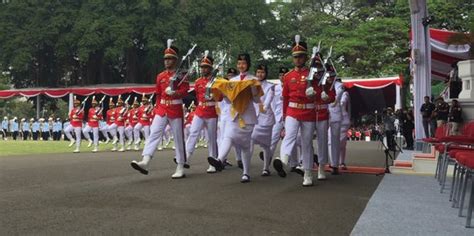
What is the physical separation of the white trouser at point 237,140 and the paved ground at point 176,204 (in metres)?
0.40

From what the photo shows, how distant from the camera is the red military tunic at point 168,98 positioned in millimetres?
8930

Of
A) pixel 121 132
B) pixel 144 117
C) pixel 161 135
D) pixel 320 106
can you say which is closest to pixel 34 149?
pixel 121 132

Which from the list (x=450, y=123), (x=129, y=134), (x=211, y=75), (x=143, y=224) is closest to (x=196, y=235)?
(x=143, y=224)

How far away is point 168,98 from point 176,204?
124 inches

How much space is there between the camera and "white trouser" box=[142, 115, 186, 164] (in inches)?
340

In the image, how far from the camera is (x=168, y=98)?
893 centimetres

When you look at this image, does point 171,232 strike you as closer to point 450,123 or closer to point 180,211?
point 180,211

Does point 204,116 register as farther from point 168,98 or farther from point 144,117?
point 144,117

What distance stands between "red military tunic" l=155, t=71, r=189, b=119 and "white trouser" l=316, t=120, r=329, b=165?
2299mm

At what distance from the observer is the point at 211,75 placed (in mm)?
10531

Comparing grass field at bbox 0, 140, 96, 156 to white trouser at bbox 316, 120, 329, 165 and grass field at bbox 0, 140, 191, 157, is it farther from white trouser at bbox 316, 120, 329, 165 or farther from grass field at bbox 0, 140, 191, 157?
white trouser at bbox 316, 120, 329, 165

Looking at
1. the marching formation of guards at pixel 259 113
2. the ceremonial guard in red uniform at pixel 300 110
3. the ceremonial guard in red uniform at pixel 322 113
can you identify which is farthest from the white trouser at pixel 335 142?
the ceremonial guard in red uniform at pixel 300 110

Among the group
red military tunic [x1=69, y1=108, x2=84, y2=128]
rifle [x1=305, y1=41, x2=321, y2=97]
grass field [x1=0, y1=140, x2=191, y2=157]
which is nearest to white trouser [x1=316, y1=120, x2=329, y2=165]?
rifle [x1=305, y1=41, x2=321, y2=97]

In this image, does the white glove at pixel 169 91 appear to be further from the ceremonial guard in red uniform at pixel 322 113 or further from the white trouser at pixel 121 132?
the white trouser at pixel 121 132
